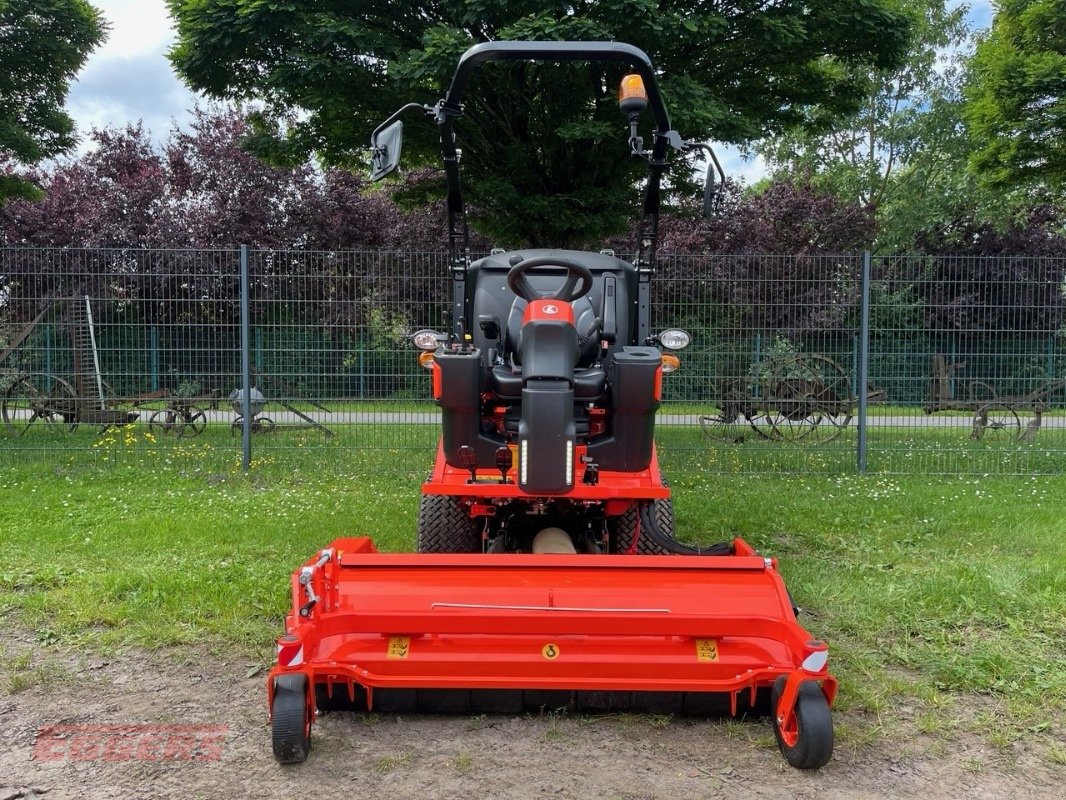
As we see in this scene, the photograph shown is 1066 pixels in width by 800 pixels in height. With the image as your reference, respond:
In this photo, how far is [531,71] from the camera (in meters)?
9.96

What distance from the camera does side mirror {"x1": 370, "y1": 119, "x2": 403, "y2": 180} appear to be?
3693mm

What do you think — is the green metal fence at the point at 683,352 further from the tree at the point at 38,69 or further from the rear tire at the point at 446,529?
the tree at the point at 38,69

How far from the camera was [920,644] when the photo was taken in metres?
4.10

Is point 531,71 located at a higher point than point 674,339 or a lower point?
higher

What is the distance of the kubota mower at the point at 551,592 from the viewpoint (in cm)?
294

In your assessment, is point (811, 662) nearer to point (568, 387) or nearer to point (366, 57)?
point (568, 387)

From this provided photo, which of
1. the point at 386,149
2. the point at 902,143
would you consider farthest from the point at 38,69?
the point at 902,143

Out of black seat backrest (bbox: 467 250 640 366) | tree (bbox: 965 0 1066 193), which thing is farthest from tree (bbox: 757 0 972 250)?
black seat backrest (bbox: 467 250 640 366)

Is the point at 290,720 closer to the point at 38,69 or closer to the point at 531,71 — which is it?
the point at 531,71

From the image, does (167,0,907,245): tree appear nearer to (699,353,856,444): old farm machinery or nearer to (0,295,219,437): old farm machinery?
(699,353,856,444): old farm machinery

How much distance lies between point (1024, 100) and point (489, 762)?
507 inches

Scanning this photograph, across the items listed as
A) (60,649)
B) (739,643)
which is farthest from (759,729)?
(60,649)

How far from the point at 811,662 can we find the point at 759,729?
1.64ft

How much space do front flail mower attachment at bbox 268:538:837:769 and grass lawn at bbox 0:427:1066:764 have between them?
54 cm
